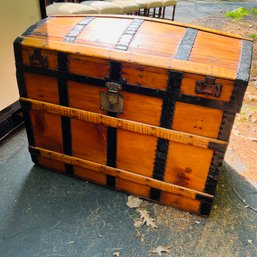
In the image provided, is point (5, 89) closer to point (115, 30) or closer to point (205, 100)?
point (115, 30)

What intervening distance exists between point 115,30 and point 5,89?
4.33 ft

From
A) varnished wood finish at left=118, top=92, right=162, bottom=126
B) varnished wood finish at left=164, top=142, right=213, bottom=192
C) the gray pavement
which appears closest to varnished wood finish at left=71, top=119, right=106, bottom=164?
varnished wood finish at left=118, top=92, right=162, bottom=126

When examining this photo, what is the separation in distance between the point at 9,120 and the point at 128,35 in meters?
1.51

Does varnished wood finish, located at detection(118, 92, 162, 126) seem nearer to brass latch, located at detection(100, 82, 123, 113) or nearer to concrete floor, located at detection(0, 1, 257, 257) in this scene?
brass latch, located at detection(100, 82, 123, 113)

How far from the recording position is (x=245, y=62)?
1580mm

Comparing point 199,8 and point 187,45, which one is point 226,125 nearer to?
point 187,45

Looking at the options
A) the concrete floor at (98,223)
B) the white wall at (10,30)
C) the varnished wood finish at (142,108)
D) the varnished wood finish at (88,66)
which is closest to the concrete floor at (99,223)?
the concrete floor at (98,223)

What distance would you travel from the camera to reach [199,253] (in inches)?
67.8

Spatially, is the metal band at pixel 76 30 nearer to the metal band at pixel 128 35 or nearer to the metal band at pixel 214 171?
the metal band at pixel 128 35

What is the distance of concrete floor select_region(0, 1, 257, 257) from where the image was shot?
5.65 ft

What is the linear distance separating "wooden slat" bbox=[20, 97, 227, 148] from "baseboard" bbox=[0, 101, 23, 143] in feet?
2.32

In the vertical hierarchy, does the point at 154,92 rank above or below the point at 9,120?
above

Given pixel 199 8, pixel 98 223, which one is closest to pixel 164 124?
pixel 98 223

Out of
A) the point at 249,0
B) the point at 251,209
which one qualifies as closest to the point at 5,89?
the point at 251,209
